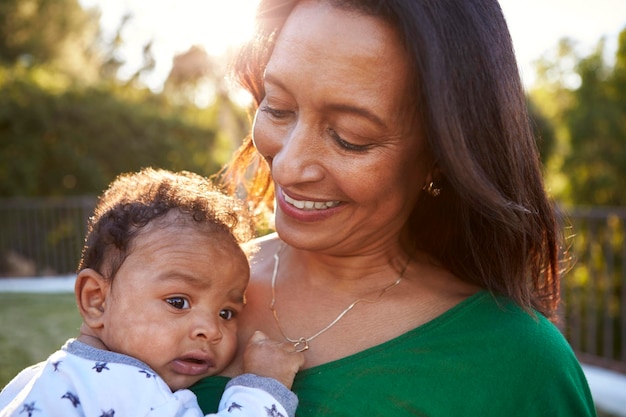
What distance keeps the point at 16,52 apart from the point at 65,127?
11.0 metres

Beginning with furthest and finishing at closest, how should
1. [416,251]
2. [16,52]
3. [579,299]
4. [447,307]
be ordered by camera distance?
[16,52], [579,299], [416,251], [447,307]

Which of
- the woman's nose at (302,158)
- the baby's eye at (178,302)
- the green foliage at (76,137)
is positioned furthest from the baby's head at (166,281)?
the green foliage at (76,137)

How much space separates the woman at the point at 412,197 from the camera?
190cm

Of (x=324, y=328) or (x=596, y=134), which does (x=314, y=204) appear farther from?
(x=596, y=134)

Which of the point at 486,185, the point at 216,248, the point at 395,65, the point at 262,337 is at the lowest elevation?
the point at 262,337

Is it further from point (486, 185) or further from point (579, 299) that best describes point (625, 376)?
point (486, 185)

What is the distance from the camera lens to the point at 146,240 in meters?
2.15

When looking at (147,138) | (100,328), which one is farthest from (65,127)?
(100,328)

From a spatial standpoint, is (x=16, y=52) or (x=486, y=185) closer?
(x=486, y=185)

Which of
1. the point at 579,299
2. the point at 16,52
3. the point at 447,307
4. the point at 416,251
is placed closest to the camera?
the point at 447,307

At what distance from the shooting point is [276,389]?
194cm

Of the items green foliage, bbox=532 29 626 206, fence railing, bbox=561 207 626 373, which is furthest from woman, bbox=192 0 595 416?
green foliage, bbox=532 29 626 206

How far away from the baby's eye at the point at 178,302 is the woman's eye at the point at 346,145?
24.8 inches

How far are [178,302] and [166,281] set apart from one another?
0.07 metres
